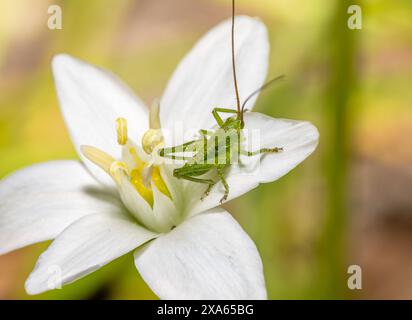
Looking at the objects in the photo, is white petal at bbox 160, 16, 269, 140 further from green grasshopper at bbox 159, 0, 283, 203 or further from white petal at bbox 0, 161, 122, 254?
white petal at bbox 0, 161, 122, 254

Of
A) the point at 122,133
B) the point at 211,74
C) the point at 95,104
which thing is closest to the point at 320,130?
the point at 211,74

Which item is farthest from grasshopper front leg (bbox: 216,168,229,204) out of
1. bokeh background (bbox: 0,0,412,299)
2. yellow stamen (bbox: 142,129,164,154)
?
bokeh background (bbox: 0,0,412,299)

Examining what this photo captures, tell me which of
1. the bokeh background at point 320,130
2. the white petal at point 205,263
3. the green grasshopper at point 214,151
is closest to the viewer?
the white petal at point 205,263

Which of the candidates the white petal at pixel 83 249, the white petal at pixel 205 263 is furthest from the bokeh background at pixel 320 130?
the white petal at pixel 205 263

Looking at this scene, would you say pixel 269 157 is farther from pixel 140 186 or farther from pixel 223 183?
pixel 140 186

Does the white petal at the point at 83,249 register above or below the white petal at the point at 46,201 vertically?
below

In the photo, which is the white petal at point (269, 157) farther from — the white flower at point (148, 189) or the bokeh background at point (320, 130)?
the bokeh background at point (320, 130)
